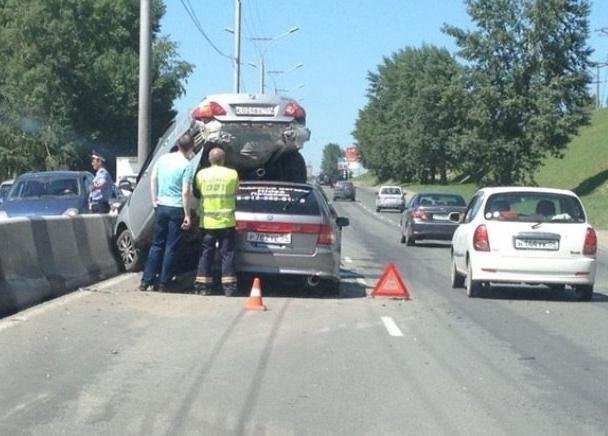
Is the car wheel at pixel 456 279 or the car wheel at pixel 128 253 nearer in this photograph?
the car wheel at pixel 128 253

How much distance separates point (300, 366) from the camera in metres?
10.7

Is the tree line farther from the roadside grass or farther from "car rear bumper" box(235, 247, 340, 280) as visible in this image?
"car rear bumper" box(235, 247, 340, 280)

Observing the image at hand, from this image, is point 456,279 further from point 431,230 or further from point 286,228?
point 431,230

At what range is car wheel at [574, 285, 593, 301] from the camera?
1734cm

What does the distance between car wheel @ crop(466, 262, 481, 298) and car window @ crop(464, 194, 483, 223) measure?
95cm

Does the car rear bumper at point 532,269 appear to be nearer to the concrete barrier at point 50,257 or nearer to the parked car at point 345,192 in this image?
the concrete barrier at point 50,257

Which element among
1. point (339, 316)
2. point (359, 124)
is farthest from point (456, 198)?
point (359, 124)

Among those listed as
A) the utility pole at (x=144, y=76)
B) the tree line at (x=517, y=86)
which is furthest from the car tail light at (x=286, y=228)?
the tree line at (x=517, y=86)

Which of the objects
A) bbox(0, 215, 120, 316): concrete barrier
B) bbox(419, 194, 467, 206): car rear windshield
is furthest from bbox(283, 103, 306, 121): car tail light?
bbox(419, 194, 467, 206): car rear windshield

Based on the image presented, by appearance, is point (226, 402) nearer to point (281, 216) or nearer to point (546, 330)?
point (546, 330)

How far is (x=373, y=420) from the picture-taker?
8516 millimetres

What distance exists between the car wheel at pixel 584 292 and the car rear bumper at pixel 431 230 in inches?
573

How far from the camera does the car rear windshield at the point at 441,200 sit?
33.7 meters

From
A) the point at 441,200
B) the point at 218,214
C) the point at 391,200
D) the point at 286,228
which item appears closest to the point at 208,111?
the point at 218,214
